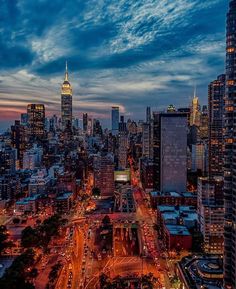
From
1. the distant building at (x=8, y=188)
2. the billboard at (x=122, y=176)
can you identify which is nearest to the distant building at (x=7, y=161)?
the distant building at (x=8, y=188)

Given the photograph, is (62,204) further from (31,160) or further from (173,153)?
(31,160)

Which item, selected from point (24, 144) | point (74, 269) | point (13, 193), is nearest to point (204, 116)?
point (24, 144)

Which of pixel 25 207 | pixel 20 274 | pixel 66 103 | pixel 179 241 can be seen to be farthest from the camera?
pixel 66 103

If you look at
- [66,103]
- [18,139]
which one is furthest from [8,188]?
[66,103]

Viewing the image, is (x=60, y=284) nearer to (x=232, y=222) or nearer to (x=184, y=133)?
(x=232, y=222)

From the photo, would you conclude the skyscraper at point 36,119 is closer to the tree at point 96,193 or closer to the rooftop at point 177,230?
the tree at point 96,193

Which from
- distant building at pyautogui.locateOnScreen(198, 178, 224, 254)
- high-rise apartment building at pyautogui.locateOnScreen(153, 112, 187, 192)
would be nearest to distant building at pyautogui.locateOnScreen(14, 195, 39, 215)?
high-rise apartment building at pyautogui.locateOnScreen(153, 112, 187, 192)
